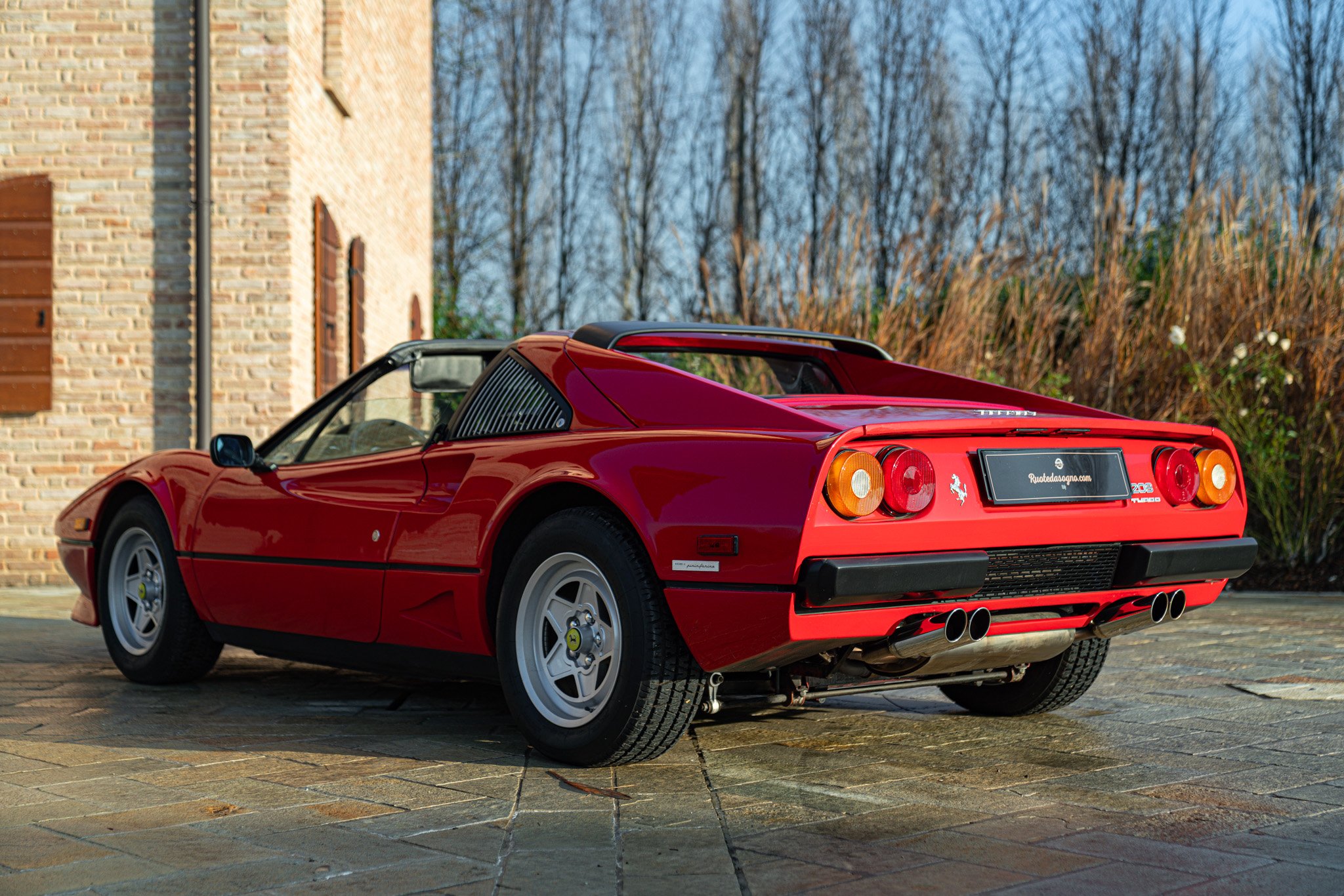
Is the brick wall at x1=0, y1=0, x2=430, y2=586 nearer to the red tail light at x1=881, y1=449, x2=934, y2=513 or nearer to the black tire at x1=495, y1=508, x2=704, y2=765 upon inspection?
the black tire at x1=495, y1=508, x2=704, y2=765

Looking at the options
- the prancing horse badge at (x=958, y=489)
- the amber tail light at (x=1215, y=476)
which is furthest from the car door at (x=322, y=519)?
the amber tail light at (x=1215, y=476)

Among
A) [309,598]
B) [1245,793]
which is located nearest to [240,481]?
[309,598]

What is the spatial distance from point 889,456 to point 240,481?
9.46 feet

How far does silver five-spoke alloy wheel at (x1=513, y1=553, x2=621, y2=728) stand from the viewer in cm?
399

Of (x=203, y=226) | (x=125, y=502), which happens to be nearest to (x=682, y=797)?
(x=125, y=502)

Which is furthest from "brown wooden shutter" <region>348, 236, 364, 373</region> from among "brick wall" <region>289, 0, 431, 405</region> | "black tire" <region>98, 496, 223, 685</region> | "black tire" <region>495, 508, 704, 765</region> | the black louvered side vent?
"black tire" <region>495, 508, 704, 765</region>

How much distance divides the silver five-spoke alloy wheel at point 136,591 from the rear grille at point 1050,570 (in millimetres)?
3443

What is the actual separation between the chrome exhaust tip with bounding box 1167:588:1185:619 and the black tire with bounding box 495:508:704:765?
148 centimetres

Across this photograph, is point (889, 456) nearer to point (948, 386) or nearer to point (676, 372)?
point (676, 372)

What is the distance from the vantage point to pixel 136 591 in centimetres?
593

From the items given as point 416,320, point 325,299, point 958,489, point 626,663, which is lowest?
point 626,663

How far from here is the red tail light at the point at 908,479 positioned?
141 inches

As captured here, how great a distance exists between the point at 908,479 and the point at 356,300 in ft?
34.6

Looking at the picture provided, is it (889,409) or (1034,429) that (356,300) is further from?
(1034,429)
